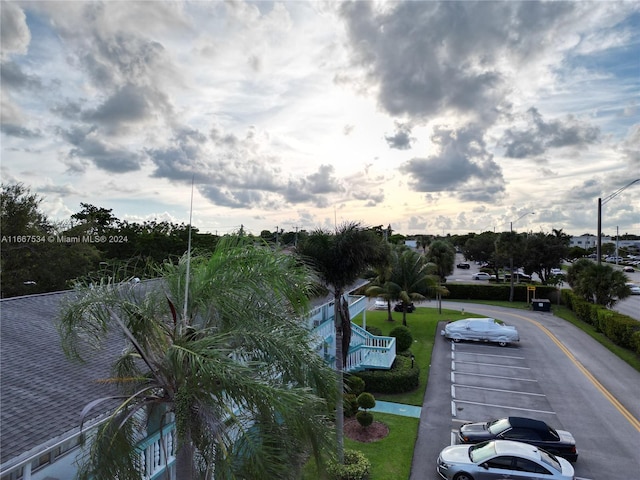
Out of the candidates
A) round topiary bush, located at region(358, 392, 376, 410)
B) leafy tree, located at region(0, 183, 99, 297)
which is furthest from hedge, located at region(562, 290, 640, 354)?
leafy tree, located at region(0, 183, 99, 297)

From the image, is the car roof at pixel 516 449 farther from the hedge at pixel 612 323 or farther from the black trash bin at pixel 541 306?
the black trash bin at pixel 541 306

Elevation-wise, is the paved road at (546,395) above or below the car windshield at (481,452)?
below

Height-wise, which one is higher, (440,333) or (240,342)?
(240,342)

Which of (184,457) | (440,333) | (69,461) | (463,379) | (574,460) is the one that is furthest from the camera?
(440,333)

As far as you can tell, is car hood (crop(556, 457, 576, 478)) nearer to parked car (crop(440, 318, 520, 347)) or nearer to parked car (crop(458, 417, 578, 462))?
parked car (crop(458, 417, 578, 462))

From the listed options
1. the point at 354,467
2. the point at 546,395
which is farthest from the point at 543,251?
the point at 354,467

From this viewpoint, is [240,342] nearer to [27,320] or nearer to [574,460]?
[27,320]

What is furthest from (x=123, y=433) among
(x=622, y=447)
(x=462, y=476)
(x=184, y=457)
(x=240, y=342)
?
(x=622, y=447)

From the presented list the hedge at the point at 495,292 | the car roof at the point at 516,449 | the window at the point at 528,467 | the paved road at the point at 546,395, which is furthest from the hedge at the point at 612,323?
the window at the point at 528,467
